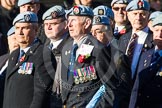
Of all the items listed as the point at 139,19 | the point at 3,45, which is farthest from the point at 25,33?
the point at 3,45

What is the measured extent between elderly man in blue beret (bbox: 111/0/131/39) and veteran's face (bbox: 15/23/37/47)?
148cm

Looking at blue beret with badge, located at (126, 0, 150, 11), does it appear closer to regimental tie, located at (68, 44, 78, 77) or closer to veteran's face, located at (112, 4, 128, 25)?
veteran's face, located at (112, 4, 128, 25)

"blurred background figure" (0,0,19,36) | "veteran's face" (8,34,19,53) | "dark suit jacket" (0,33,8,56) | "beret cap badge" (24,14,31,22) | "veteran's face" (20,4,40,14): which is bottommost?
"dark suit jacket" (0,33,8,56)

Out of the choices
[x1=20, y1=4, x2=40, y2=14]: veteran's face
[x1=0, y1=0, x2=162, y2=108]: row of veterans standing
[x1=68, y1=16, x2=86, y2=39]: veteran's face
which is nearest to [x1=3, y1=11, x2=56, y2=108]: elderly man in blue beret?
[x1=0, y1=0, x2=162, y2=108]: row of veterans standing

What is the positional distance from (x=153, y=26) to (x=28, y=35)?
158cm

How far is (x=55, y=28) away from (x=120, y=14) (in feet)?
4.42

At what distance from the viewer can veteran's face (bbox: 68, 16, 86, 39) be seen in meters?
8.50

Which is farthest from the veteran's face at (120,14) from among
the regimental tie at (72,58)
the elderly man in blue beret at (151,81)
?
the regimental tie at (72,58)

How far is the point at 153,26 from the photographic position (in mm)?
9055

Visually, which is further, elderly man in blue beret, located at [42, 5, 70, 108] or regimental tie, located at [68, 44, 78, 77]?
elderly man in blue beret, located at [42, 5, 70, 108]

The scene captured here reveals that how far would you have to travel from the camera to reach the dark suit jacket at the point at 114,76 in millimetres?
8352

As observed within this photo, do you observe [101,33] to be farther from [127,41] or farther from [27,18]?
[27,18]

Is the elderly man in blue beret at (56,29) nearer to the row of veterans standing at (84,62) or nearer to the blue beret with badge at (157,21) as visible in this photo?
the row of veterans standing at (84,62)

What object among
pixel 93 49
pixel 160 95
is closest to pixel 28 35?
pixel 93 49
